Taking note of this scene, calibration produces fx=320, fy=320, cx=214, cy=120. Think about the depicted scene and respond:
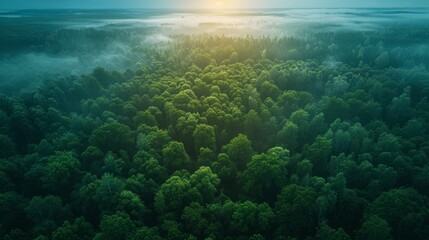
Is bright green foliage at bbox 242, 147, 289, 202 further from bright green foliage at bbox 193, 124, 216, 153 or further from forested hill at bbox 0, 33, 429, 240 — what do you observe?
bright green foliage at bbox 193, 124, 216, 153

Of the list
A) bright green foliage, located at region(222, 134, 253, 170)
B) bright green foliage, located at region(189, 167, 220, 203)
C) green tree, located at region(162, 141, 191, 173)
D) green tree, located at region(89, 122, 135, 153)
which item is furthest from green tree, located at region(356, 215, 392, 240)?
green tree, located at region(89, 122, 135, 153)

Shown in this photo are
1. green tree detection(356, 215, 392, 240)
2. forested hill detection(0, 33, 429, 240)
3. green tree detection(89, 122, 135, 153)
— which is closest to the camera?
green tree detection(356, 215, 392, 240)

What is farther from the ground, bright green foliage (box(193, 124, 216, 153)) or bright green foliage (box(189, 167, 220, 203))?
bright green foliage (box(193, 124, 216, 153))

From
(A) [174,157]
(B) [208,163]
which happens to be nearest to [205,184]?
(B) [208,163]

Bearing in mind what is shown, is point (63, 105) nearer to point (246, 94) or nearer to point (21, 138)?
point (21, 138)

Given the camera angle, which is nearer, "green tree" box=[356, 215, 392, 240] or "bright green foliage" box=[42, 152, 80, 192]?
"green tree" box=[356, 215, 392, 240]

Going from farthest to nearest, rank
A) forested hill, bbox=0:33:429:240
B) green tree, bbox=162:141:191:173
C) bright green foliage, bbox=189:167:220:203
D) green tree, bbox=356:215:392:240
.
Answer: green tree, bbox=162:141:191:173
bright green foliage, bbox=189:167:220:203
forested hill, bbox=0:33:429:240
green tree, bbox=356:215:392:240

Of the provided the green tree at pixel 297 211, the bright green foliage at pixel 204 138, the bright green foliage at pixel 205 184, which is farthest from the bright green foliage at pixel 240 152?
the green tree at pixel 297 211

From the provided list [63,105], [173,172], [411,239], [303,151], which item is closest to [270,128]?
→ [303,151]

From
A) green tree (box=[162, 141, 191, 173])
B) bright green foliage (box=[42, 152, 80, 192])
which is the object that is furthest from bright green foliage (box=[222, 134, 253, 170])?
bright green foliage (box=[42, 152, 80, 192])
